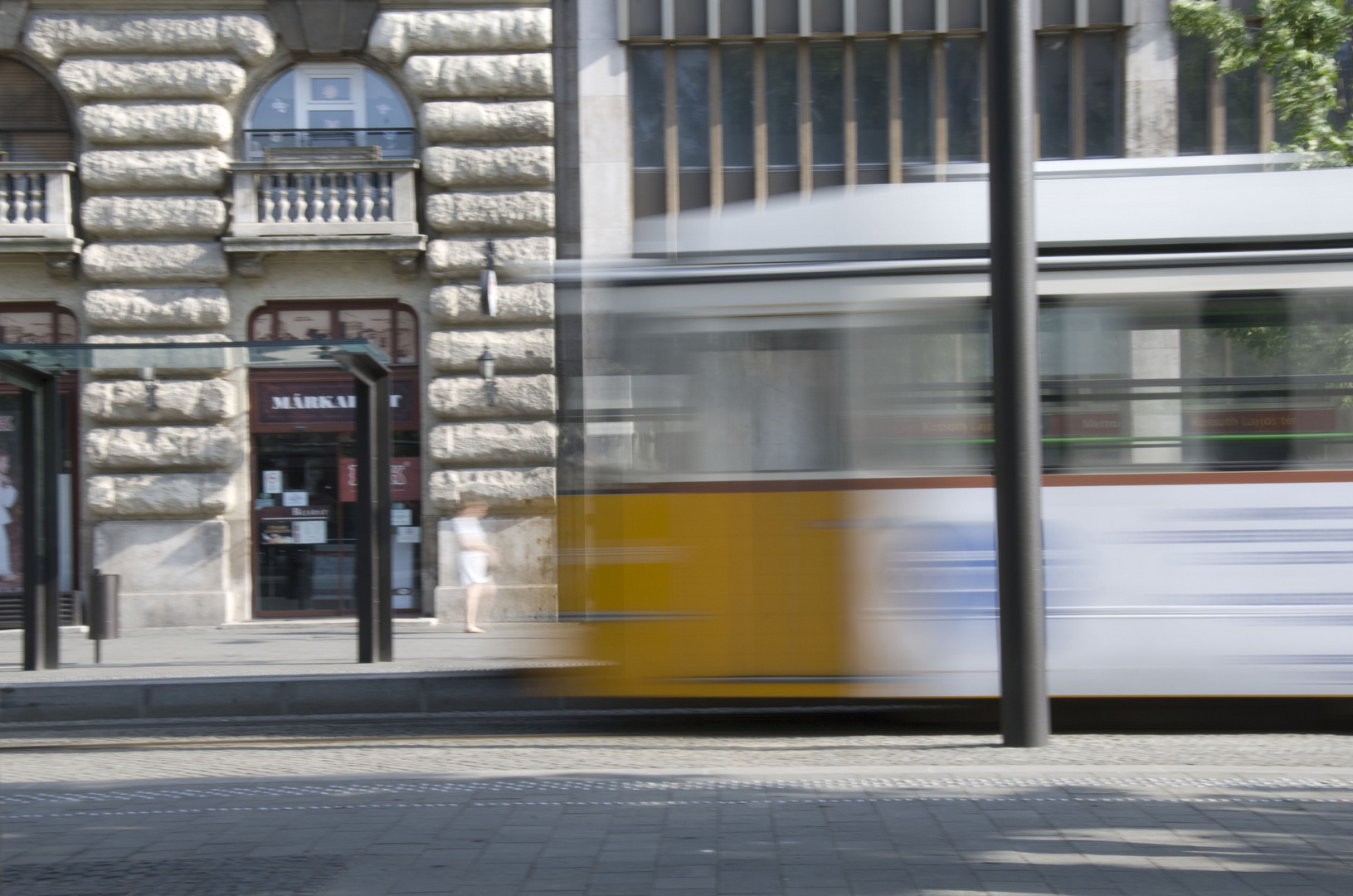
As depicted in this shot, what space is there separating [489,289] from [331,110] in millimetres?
3446

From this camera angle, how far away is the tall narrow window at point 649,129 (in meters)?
16.9

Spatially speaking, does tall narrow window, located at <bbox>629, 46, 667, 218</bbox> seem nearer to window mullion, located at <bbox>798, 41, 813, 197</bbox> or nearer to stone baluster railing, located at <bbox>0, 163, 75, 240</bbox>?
window mullion, located at <bbox>798, 41, 813, 197</bbox>

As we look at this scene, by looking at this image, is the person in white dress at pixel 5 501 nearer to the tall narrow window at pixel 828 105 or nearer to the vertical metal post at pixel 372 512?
the vertical metal post at pixel 372 512

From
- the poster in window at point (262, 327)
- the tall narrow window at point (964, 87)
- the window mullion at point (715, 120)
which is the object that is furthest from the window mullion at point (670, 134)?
the poster in window at point (262, 327)

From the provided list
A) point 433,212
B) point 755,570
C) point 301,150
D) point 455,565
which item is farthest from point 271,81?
point 755,570

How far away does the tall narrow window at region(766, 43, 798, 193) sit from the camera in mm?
16906

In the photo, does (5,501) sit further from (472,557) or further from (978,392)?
(978,392)

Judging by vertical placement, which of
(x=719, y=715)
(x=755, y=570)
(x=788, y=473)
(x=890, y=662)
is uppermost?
(x=788, y=473)

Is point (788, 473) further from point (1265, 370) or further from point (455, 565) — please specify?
point (455, 565)

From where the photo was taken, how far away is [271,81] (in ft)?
53.7

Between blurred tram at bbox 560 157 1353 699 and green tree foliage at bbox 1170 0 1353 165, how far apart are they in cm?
412

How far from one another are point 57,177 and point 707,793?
44.8ft

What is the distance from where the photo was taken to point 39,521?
11.1m

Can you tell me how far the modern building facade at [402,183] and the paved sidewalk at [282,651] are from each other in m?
0.88
